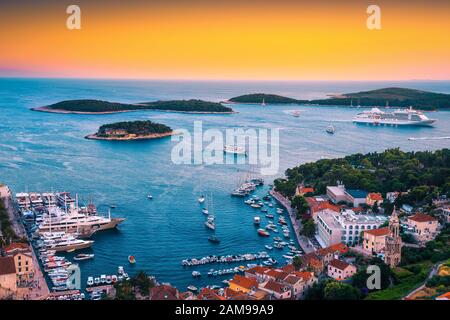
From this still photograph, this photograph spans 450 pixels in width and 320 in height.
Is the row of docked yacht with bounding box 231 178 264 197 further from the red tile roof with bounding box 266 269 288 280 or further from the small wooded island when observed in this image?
the small wooded island

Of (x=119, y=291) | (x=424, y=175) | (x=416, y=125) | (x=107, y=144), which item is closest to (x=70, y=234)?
(x=119, y=291)

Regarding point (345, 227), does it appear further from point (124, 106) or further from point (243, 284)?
point (124, 106)

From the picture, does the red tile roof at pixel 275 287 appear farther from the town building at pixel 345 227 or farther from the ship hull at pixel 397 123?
the ship hull at pixel 397 123

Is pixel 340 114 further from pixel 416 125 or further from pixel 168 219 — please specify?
pixel 168 219

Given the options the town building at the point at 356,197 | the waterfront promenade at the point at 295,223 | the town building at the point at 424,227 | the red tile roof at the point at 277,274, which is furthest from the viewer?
the town building at the point at 356,197

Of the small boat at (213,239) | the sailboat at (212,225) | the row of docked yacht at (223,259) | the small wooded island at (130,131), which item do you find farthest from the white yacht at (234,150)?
the row of docked yacht at (223,259)

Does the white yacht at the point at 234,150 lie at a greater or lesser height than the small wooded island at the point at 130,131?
lesser
